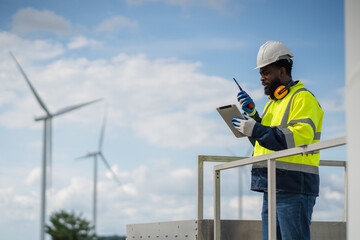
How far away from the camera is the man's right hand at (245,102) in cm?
521

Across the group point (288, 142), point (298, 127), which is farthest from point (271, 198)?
point (298, 127)

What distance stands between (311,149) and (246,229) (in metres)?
2.14

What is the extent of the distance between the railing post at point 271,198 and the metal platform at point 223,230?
1244 mm

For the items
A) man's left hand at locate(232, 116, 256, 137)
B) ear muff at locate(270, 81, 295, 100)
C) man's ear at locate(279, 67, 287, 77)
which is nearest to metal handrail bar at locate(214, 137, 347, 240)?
man's left hand at locate(232, 116, 256, 137)

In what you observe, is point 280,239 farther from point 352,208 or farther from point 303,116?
point 352,208

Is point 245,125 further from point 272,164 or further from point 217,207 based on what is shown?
point 217,207

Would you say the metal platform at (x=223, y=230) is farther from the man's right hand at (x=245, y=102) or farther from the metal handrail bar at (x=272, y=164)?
the man's right hand at (x=245, y=102)

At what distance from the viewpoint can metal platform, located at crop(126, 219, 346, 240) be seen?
18.9 ft

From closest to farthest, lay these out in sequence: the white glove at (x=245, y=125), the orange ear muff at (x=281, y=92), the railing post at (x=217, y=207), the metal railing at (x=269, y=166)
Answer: the metal railing at (x=269, y=166) < the white glove at (x=245, y=125) < the orange ear muff at (x=281, y=92) < the railing post at (x=217, y=207)

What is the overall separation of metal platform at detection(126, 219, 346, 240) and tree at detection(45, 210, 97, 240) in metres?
73.9

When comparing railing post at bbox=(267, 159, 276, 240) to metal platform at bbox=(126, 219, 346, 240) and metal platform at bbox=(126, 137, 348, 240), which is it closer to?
metal platform at bbox=(126, 137, 348, 240)

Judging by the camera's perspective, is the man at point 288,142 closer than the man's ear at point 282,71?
Yes

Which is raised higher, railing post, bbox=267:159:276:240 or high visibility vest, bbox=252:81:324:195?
high visibility vest, bbox=252:81:324:195

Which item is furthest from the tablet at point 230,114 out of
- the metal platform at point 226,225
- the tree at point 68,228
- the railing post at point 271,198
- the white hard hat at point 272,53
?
the tree at point 68,228
